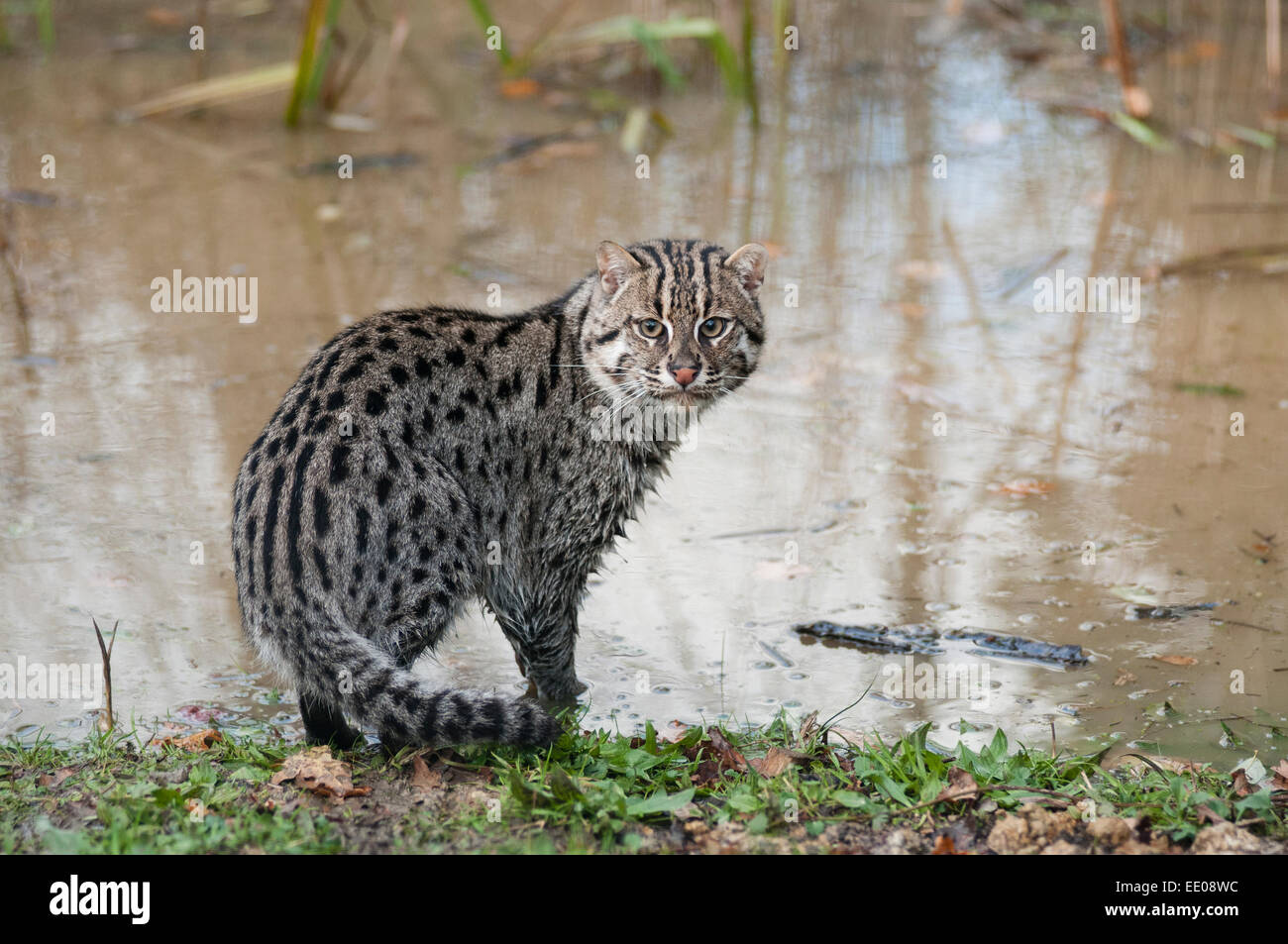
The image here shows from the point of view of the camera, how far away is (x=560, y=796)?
170 inches

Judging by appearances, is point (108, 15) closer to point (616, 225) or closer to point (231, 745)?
point (616, 225)

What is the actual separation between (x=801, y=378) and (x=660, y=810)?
13.2ft

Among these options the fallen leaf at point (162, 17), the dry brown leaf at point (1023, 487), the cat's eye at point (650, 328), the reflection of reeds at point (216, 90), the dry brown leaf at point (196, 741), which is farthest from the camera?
the fallen leaf at point (162, 17)

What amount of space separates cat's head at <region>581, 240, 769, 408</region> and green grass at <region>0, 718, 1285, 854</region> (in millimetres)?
1355

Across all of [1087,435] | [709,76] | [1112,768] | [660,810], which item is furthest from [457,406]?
[709,76]

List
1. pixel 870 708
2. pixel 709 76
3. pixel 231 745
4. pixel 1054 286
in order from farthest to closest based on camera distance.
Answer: pixel 709 76
pixel 1054 286
pixel 870 708
pixel 231 745

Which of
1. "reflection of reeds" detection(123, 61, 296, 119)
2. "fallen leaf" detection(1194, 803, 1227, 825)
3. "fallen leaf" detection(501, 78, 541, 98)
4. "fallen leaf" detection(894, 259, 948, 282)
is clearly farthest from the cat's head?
"fallen leaf" detection(501, 78, 541, 98)

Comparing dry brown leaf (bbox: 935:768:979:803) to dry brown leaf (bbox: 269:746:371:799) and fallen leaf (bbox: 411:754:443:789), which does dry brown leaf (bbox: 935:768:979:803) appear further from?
dry brown leaf (bbox: 269:746:371:799)

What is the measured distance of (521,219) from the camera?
9.64 meters

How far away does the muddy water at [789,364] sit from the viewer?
5.68 meters

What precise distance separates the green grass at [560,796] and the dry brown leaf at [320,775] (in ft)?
0.14

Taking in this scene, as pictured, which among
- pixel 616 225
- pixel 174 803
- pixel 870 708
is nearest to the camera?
pixel 174 803

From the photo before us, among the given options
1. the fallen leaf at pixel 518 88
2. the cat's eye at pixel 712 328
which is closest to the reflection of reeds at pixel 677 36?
the fallen leaf at pixel 518 88

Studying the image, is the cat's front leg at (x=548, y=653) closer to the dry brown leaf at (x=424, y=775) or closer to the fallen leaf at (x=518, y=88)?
the dry brown leaf at (x=424, y=775)
